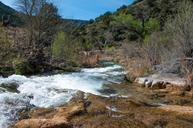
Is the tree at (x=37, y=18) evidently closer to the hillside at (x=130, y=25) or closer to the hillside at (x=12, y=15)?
the hillside at (x=12, y=15)

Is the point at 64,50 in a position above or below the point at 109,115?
above

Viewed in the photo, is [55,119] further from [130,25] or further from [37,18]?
[130,25]

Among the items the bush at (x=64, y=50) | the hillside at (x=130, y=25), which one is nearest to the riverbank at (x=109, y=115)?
the bush at (x=64, y=50)

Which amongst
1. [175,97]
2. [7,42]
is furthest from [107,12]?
[175,97]

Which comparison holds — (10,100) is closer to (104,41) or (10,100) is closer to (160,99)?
(160,99)

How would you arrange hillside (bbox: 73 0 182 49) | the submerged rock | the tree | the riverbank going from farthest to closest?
hillside (bbox: 73 0 182 49) → the tree → the submerged rock → the riverbank

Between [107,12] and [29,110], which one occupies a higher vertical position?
[107,12]

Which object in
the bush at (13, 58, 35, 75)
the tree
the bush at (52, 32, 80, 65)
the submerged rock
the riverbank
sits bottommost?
the riverbank

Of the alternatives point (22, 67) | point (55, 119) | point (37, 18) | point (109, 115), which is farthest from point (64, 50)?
point (55, 119)

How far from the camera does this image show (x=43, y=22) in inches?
1299

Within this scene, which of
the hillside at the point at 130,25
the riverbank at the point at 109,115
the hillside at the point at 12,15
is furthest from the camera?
the hillside at the point at 130,25

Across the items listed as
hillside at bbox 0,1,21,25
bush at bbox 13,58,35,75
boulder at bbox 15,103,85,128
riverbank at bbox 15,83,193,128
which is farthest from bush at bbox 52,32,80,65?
boulder at bbox 15,103,85,128

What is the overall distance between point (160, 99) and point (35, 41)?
18.3m

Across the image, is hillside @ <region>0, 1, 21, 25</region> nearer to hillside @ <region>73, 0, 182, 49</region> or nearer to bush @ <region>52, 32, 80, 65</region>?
bush @ <region>52, 32, 80, 65</region>
